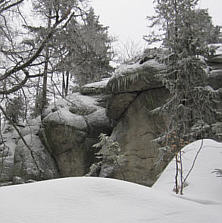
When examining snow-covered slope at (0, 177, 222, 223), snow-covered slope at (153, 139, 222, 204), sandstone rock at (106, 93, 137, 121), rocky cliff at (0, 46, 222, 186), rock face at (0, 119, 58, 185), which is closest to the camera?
snow-covered slope at (0, 177, 222, 223)

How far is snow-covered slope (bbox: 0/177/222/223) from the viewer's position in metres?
1.44

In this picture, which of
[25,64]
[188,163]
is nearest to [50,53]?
[25,64]

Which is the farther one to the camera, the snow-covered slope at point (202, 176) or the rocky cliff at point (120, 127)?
the rocky cliff at point (120, 127)

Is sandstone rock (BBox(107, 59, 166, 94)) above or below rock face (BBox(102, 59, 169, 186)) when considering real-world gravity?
above

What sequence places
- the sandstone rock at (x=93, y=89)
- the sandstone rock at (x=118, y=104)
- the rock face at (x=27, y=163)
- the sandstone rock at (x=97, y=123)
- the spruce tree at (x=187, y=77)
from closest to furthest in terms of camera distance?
the spruce tree at (x=187, y=77) → the sandstone rock at (x=118, y=104) → the rock face at (x=27, y=163) → the sandstone rock at (x=97, y=123) → the sandstone rock at (x=93, y=89)

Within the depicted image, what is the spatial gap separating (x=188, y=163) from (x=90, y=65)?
12.9ft

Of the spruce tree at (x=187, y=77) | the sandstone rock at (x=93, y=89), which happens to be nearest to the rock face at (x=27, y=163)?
the sandstone rock at (x=93, y=89)

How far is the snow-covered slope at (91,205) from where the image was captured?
144 cm

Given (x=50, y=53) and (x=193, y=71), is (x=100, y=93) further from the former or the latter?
(x=50, y=53)

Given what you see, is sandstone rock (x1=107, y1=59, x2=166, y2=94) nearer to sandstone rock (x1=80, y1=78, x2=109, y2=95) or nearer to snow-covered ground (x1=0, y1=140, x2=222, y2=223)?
sandstone rock (x1=80, y1=78, x2=109, y2=95)

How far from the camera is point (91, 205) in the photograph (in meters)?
1.61

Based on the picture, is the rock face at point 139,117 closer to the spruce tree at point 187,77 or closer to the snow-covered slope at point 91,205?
the spruce tree at point 187,77

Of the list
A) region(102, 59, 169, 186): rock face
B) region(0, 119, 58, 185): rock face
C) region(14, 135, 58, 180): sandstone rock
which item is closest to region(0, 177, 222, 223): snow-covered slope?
region(102, 59, 169, 186): rock face

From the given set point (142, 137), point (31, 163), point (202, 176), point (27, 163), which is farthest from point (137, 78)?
point (202, 176)
